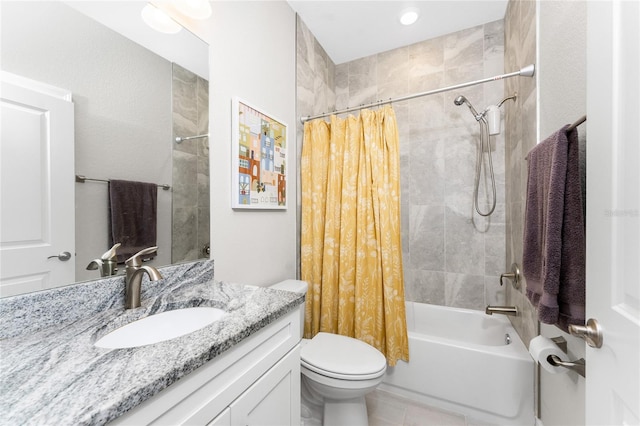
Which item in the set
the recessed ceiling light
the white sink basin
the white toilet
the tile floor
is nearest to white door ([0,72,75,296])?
the white sink basin

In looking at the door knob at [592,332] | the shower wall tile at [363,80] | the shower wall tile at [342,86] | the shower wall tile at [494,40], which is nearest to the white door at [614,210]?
the door knob at [592,332]

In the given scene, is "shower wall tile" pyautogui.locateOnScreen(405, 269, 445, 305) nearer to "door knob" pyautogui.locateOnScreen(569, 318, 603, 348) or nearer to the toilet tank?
the toilet tank

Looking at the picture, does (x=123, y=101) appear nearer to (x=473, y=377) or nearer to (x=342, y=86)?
(x=342, y=86)

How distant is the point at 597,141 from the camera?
61 centimetres

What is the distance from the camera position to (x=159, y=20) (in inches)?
41.5

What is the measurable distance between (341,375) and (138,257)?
3.37 ft

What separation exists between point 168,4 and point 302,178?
119 cm

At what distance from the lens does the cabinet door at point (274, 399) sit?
29.0 inches

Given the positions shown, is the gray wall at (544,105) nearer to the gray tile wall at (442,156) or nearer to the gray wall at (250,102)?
the gray tile wall at (442,156)

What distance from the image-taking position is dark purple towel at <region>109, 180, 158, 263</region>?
0.92 metres

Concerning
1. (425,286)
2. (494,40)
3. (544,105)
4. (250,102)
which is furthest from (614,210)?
(494,40)

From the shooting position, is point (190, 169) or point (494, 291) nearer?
point (190, 169)

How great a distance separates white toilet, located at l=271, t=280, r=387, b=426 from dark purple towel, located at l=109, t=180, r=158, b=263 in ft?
3.12

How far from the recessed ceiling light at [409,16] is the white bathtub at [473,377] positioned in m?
2.23
